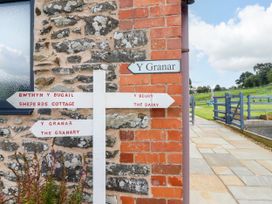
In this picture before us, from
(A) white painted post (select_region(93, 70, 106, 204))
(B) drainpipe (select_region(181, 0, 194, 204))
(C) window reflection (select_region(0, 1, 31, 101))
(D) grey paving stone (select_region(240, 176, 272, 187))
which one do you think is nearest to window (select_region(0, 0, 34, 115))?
(C) window reflection (select_region(0, 1, 31, 101))

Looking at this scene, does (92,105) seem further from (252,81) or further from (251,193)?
(252,81)

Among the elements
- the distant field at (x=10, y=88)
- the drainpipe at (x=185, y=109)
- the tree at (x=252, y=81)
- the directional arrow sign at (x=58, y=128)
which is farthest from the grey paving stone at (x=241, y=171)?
the tree at (x=252, y=81)

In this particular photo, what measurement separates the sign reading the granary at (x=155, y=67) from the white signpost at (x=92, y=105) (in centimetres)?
38

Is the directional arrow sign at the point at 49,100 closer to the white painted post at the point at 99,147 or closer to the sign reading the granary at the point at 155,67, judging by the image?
the white painted post at the point at 99,147

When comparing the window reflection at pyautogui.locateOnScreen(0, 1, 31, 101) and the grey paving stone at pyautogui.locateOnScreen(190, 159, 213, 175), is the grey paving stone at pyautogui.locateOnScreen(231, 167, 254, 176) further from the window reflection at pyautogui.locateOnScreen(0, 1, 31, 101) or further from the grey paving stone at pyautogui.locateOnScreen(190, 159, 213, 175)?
the window reflection at pyautogui.locateOnScreen(0, 1, 31, 101)

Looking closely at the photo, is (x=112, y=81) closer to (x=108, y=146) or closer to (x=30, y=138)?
(x=108, y=146)

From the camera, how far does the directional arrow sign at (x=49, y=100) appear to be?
80.5 inches

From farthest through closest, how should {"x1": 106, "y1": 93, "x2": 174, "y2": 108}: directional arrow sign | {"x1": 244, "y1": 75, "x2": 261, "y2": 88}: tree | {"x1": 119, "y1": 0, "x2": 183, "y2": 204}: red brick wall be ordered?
{"x1": 244, "y1": 75, "x2": 261, "y2": 88}: tree
{"x1": 119, "y1": 0, "x2": 183, "y2": 204}: red brick wall
{"x1": 106, "y1": 93, "x2": 174, "y2": 108}: directional arrow sign

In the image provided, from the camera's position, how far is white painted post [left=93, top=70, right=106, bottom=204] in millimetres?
2127

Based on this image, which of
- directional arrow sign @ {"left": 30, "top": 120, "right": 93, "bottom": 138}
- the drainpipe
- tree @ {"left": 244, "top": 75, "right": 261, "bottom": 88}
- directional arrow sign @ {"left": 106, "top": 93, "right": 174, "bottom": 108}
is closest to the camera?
directional arrow sign @ {"left": 30, "top": 120, "right": 93, "bottom": 138}

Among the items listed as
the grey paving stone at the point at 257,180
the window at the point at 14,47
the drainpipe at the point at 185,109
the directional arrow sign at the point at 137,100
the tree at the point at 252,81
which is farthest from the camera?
the tree at the point at 252,81

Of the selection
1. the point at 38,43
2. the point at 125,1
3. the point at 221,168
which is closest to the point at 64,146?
the point at 38,43

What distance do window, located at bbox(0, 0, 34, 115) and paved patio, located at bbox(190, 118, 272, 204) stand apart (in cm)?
252

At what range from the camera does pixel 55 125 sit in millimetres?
2059
